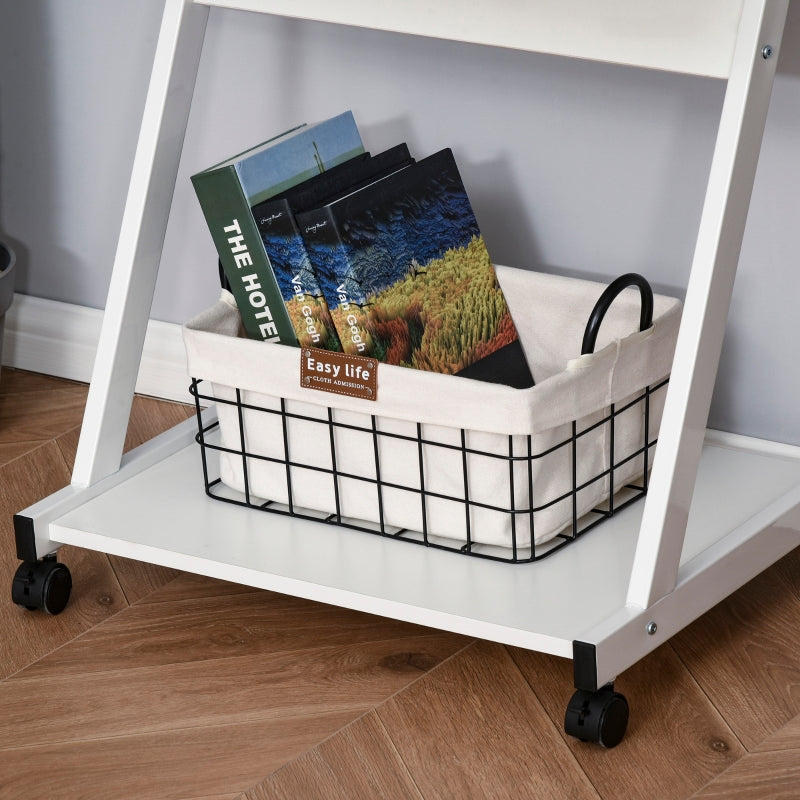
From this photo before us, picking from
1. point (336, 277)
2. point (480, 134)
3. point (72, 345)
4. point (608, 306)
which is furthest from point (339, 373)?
point (72, 345)

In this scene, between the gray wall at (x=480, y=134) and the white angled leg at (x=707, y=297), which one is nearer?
the white angled leg at (x=707, y=297)

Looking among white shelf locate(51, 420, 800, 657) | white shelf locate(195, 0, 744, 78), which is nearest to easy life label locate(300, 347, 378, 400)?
white shelf locate(51, 420, 800, 657)

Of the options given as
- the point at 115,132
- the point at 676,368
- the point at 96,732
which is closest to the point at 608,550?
the point at 676,368

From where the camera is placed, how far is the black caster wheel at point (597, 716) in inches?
33.4

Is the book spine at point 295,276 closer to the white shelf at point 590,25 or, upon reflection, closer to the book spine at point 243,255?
the book spine at point 243,255

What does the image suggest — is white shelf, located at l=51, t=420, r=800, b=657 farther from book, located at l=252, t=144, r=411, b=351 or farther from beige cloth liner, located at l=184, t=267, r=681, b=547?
book, located at l=252, t=144, r=411, b=351

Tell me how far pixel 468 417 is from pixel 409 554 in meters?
0.13

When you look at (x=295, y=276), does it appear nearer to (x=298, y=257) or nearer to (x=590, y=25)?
(x=298, y=257)

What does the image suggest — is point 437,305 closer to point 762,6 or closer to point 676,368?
point 676,368

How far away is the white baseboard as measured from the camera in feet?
4.54

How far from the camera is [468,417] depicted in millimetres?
898

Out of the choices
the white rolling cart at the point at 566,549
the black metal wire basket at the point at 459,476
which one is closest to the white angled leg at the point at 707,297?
the white rolling cart at the point at 566,549

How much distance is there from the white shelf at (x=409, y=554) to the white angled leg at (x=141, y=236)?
0.05 metres

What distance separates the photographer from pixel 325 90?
1234 mm
